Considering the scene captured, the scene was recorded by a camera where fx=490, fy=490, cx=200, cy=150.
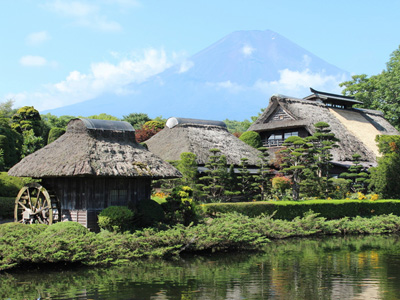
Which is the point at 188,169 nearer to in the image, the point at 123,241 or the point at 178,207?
A: the point at 178,207

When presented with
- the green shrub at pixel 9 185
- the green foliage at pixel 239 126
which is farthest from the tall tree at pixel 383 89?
the green shrub at pixel 9 185

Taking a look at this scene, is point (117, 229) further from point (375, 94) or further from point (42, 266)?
point (375, 94)

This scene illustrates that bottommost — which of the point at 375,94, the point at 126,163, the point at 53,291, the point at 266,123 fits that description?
the point at 53,291

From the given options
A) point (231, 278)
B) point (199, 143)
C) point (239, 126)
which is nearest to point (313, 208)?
point (199, 143)

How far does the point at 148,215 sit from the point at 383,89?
138ft

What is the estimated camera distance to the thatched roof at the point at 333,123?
39.5m

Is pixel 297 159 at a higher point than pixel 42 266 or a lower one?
higher

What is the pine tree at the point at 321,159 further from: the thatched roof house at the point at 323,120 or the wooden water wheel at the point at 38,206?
the wooden water wheel at the point at 38,206

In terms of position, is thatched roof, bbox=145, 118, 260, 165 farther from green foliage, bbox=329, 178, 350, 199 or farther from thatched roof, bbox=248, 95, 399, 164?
green foliage, bbox=329, 178, 350, 199

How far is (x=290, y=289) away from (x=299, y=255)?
6.40 meters

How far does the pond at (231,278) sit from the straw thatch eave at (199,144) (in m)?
14.9

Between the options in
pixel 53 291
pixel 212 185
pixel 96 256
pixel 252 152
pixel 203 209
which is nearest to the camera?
pixel 53 291

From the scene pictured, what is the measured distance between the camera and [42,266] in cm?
1623

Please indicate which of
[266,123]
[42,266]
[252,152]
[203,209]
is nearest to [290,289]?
[42,266]
